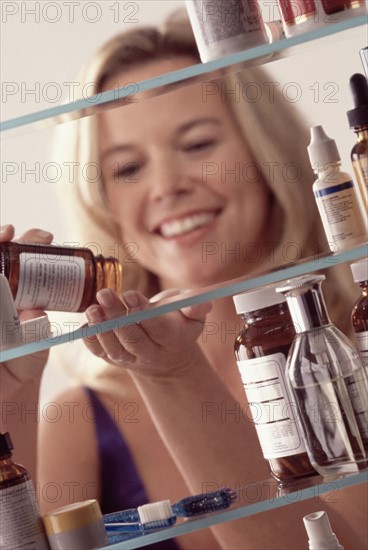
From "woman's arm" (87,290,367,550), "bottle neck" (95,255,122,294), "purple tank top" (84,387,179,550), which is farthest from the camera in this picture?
"purple tank top" (84,387,179,550)

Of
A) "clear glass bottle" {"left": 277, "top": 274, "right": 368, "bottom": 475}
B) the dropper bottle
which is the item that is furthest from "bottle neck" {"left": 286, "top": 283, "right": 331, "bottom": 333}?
the dropper bottle

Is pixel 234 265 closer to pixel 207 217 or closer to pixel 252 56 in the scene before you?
pixel 207 217

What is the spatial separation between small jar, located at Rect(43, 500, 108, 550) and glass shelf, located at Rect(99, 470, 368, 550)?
0.02 meters

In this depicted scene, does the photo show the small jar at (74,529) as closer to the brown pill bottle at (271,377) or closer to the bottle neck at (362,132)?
the brown pill bottle at (271,377)

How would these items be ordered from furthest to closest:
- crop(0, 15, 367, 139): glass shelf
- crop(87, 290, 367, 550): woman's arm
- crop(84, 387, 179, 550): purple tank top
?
crop(84, 387, 179, 550): purple tank top → crop(87, 290, 367, 550): woman's arm → crop(0, 15, 367, 139): glass shelf

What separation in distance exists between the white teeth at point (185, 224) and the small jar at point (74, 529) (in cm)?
41

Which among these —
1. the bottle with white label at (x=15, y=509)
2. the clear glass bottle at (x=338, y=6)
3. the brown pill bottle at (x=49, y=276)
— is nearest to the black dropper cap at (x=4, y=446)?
the bottle with white label at (x=15, y=509)

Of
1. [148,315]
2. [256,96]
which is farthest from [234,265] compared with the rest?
[148,315]

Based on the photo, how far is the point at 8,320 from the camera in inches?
31.4

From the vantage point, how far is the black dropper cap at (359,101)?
788 millimetres

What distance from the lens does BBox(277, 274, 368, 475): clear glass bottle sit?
30.4 inches

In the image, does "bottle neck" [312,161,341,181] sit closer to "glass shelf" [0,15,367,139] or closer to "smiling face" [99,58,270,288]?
"glass shelf" [0,15,367,139]

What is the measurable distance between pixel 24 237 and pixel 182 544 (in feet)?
1.54

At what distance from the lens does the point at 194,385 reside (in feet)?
3.38
